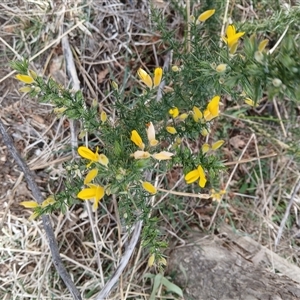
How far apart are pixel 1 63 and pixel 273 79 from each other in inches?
66.5

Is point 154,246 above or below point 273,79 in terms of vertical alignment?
below

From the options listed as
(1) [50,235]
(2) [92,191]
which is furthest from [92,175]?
(1) [50,235]

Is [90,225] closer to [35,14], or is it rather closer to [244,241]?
[244,241]

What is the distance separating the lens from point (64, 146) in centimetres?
231

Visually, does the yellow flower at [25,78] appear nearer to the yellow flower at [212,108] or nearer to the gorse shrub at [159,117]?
the gorse shrub at [159,117]

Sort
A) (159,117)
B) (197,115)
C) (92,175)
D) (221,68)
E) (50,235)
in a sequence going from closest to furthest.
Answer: (221,68)
(92,175)
(197,115)
(159,117)
(50,235)

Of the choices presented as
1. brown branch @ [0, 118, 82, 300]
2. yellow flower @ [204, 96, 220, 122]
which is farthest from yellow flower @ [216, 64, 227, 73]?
brown branch @ [0, 118, 82, 300]

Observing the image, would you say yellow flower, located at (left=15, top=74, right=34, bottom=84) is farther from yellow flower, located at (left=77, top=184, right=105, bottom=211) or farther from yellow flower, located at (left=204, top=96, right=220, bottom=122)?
yellow flower, located at (left=204, top=96, right=220, bottom=122)

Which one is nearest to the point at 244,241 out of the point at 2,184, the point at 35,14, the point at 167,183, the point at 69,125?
the point at 167,183

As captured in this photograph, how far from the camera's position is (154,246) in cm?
163

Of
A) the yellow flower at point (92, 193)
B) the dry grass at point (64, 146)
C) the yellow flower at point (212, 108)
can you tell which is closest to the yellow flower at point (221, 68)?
the yellow flower at point (212, 108)

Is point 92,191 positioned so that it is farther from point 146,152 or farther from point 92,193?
point 146,152

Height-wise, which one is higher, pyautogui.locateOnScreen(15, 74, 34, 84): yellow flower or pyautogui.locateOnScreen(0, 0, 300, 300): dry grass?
pyautogui.locateOnScreen(15, 74, 34, 84): yellow flower

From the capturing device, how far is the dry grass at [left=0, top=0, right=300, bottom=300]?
7.48 feet
